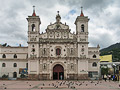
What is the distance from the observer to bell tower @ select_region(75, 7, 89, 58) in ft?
171

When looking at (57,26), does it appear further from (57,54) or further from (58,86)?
(58,86)

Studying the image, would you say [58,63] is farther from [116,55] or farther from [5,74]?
[116,55]

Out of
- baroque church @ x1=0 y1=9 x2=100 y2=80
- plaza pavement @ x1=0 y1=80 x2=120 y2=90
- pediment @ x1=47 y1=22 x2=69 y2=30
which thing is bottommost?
plaza pavement @ x1=0 y1=80 x2=120 y2=90

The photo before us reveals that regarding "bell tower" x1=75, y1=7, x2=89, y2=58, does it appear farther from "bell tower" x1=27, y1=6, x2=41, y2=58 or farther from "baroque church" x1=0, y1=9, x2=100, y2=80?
"bell tower" x1=27, y1=6, x2=41, y2=58

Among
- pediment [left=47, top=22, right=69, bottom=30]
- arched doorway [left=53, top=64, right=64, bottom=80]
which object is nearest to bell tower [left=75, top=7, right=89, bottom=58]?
pediment [left=47, top=22, right=69, bottom=30]

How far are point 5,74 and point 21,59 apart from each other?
6692mm

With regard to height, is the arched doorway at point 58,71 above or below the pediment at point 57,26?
below

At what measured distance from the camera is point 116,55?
103 m

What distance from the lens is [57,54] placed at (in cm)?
5209

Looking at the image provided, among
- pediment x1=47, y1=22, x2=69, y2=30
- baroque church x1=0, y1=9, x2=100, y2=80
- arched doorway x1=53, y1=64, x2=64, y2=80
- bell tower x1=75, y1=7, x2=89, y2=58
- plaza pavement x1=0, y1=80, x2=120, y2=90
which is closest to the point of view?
plaza pavement x1=0, y1=80, x2=120, y2=90

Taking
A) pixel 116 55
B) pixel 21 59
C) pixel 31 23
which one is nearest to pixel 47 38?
pixel 31 23

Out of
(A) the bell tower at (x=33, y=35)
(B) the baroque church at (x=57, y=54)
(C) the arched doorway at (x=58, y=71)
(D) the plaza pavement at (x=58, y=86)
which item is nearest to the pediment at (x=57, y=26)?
(B) the baroque church at (x=57, y=54)

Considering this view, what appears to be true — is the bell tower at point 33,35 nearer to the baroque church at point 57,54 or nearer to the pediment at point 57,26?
the baroque church at point 57,54

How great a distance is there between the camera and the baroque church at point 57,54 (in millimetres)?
51125
